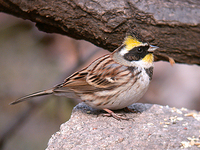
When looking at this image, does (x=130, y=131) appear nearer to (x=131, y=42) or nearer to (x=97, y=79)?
(x=97, y=79)

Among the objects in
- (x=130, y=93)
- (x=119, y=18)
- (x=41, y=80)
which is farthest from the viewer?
(x=41, y=80)

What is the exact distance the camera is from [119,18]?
15.9ft

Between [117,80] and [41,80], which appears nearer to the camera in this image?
[117,80]

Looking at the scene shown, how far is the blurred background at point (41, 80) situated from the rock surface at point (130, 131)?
299 centimetres

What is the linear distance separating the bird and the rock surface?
234 mm

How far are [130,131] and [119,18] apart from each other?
1.74m

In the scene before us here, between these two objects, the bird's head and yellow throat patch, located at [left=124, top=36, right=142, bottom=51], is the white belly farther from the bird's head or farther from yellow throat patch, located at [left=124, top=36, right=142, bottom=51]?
yellow throat patch, located at [left=124, top=36, right=142, bottom=51]

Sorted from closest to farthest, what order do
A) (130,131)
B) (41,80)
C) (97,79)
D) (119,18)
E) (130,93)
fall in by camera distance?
(130,131)
(130,93)
(97,79)
(119,18)
(41,80)

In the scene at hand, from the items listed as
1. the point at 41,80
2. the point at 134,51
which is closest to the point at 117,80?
the point at 134,51

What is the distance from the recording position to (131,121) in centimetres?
432

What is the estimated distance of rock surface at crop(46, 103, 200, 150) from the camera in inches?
146

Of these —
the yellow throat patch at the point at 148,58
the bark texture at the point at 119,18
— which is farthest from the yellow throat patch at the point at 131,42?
the bark texture at the point at 119,18

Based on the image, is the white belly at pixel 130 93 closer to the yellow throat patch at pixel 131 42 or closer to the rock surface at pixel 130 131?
the rock surface at pixel 130 131

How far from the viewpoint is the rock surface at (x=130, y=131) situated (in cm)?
371
